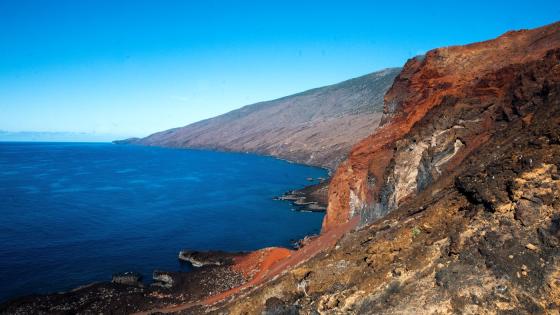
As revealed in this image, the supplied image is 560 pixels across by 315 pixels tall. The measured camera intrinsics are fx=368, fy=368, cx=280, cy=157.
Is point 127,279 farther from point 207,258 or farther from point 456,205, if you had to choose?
point 456,205

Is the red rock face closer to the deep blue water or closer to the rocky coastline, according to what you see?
the rocky coastline

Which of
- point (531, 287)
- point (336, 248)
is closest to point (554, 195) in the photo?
point (531, 287)

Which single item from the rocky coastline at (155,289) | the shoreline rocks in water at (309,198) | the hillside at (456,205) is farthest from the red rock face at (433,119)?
the shoreline rocks in water at (309,198)

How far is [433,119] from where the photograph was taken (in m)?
23.5

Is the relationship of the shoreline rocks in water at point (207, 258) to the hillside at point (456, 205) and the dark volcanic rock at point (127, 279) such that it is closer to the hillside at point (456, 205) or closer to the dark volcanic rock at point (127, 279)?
the dark volcanic rock at point (127, 279)

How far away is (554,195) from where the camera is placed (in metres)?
9.80

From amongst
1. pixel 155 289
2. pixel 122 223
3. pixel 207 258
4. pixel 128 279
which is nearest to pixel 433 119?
pixel 155 289

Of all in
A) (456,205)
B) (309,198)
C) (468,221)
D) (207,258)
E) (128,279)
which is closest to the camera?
(468,221)

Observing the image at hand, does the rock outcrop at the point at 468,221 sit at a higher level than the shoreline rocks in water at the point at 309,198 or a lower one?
higher

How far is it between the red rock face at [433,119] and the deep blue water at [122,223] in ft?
83.8

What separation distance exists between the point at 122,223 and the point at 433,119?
5586 cm

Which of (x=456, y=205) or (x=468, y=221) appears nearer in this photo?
Answer: (x=468, y=221)

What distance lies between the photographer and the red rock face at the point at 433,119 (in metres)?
20.8

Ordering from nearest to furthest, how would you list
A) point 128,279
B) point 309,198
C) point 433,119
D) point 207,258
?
point 433,119
point 128,279
point 207,258
point 309,198
